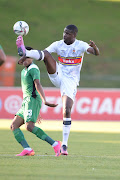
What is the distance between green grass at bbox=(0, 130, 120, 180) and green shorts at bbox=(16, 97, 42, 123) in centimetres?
67

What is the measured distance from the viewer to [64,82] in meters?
9.89

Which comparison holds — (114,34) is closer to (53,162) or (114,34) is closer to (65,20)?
(65,20)

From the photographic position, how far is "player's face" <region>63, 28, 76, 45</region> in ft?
31.8

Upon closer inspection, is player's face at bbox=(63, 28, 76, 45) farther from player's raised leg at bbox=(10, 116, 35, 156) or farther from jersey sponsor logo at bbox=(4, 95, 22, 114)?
jersey sponsor logo at bbox=(4, 95, 22, 114)

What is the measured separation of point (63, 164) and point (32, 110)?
1.41m

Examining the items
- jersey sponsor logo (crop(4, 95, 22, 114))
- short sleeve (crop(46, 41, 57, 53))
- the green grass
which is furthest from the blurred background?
short sleeve (crop(46, 41, 57, 53))

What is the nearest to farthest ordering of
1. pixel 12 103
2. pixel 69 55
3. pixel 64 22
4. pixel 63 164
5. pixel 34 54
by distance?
pixel 63 164 < pixel 34 54 < pixel 69 55 < pixel 12 103 < pixel 64 22

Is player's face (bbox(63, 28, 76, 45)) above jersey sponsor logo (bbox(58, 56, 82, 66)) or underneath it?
above

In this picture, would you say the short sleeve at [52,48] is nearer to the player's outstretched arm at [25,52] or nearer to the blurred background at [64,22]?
the player's outstretched arm at [25,52]

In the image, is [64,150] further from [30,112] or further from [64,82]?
[64,82]

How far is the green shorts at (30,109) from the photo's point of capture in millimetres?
8898

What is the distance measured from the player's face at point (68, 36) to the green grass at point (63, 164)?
211 centimetres

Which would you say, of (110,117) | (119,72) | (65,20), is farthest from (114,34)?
(110,117)

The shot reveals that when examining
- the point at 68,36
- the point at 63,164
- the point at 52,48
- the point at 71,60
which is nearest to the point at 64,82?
the point at 71,60
